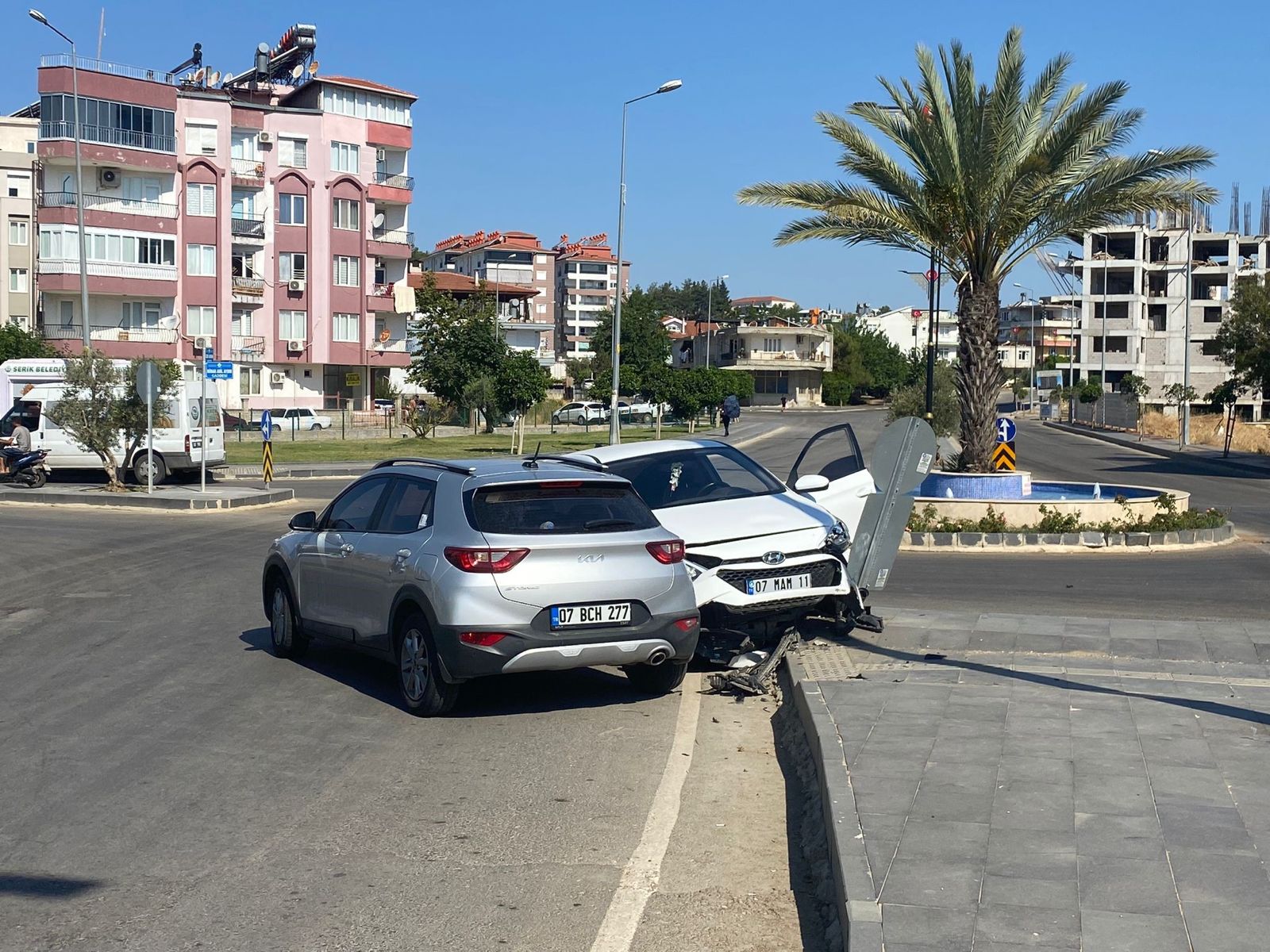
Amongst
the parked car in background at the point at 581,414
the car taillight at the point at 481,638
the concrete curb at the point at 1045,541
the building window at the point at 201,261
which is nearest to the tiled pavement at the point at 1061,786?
the car taillight at the point at 481,638

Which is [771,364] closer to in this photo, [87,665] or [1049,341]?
[1049,341]

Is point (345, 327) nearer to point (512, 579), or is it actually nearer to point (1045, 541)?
point (1045, 541)

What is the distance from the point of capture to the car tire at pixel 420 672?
8430 mm

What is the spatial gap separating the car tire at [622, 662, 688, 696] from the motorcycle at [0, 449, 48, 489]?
75.1 ft

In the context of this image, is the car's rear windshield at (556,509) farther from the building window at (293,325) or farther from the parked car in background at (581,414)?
the parked car in background at (581,414)

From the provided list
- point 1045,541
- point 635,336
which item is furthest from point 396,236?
point 1045,541

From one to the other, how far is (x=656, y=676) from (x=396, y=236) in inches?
2631

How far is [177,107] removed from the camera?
64000 millimetres

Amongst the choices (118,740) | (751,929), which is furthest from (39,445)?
(751,929)

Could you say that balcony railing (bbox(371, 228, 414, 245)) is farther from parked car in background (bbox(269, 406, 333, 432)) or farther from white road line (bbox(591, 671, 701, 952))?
white road line (bbox(591, 671, 701, 952))

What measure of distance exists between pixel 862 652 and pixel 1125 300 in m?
106

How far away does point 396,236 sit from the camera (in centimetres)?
7312

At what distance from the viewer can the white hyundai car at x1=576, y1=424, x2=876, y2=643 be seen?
389 inches

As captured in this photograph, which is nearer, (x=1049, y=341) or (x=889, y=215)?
(x=889, y=215)
